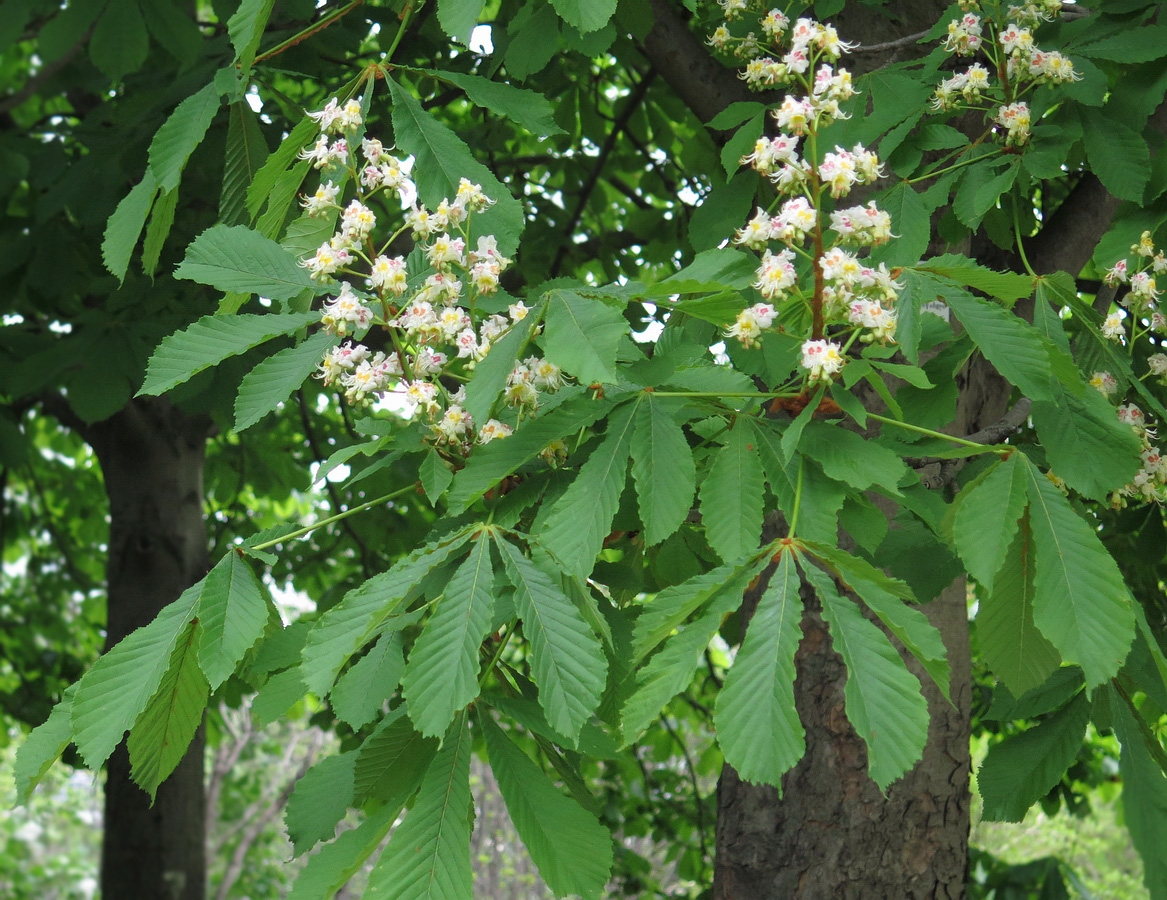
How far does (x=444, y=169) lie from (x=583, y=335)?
49 cm

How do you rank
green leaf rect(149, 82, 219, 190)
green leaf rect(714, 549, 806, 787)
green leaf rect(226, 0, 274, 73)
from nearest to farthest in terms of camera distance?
green leaf rect(714, 549, 806, 787)
green leaf rect(226, 0, 274, 73)
green leaf rect(149, 82, 219, 190)

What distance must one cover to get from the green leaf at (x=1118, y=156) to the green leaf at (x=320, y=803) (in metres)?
1.40

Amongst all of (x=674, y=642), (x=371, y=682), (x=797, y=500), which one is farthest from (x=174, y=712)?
(x=797, y=500)

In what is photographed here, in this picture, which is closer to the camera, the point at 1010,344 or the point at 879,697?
the point at 879,697

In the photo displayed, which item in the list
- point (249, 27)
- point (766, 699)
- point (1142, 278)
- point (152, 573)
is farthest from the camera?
point (152, 573)

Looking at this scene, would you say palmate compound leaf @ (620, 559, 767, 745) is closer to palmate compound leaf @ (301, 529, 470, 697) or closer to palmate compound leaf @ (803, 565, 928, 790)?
palmate compound leaf @ (803, 565, 928, 790)

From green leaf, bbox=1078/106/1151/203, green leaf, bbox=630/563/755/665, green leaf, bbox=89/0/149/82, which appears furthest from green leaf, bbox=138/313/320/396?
green leaf, bbox=89/0/149/82

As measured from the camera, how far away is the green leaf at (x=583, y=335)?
0.96 metres

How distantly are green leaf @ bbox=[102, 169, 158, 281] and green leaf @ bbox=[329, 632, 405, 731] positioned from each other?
0.67 metres

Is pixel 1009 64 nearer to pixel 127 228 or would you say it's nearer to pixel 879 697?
pixel 879 697

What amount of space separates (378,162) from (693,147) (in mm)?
1630

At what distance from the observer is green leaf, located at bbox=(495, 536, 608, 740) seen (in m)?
0.93

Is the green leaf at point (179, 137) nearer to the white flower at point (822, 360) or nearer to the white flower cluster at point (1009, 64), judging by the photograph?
the white flower at point (822, 360)

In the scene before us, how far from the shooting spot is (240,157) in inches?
65.6
